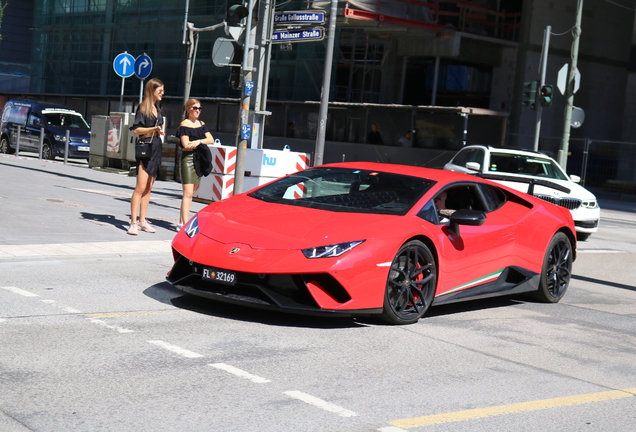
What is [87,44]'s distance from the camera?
5006 centimetres

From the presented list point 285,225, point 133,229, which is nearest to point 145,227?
point 133,229

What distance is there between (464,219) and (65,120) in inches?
970

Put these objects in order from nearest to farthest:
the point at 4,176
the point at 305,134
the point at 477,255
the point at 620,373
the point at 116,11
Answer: the point at 620,373 → the point at 477,255 → the point at 4,176 → the point at 305,134 → the point at 116,11

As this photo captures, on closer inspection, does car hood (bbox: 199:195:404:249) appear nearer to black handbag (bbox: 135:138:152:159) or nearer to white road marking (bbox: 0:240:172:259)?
white road marking (bbox: 0:240:172:259)

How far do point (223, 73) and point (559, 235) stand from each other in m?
34.8

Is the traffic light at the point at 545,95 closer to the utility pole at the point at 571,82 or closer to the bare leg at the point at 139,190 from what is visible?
the utility pole at the point at 571,82

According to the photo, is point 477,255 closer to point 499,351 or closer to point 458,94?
point 499,351

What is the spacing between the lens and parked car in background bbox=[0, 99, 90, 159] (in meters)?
28.5

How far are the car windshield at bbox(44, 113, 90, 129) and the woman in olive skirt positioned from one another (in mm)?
19047

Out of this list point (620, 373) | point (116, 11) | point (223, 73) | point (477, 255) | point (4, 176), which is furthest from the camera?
point (116, 11)

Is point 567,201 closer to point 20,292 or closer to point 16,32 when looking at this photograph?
point 20,292

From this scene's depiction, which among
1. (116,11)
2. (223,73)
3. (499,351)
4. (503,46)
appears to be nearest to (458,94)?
(503,46)

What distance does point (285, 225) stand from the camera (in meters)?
6.96

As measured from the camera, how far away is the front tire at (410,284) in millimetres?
6914
